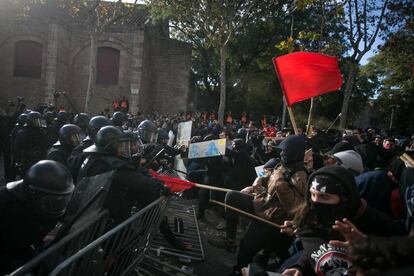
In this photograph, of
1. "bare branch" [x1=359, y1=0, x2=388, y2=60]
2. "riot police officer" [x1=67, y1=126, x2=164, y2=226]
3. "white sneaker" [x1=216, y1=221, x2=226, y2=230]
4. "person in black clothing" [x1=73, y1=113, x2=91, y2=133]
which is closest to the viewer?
"riot police officer" [x1=67, y1=126, x2=164, y2=226]

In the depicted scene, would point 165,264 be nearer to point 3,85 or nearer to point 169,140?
point 169,140

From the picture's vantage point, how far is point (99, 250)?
93.7 inches

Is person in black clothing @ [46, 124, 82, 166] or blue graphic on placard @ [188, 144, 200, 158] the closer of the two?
person in black clothing @ [46, 124, 82, 166]

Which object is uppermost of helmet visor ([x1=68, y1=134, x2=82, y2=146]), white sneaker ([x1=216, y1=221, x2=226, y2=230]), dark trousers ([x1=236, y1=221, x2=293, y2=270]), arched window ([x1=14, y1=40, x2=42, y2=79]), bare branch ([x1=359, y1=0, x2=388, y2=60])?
bare branch ([x1=359, y1=0, x2=388, y2=60])

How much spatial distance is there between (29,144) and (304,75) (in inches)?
195

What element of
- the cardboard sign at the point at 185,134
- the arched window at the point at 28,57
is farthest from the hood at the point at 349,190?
the arched window at the point at 28,57

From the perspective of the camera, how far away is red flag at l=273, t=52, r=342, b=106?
18.7 feet

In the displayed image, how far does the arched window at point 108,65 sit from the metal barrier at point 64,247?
24079mm

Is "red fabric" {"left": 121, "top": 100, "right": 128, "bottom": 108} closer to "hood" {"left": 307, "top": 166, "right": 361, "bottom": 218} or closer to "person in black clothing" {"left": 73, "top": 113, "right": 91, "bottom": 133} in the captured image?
"person in black clothing" {"left": 73, "top": 113, "right": 91, "bottom": 133}

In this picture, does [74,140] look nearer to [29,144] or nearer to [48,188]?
[29,144]

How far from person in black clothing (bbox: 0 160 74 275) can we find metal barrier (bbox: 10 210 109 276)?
228 mm

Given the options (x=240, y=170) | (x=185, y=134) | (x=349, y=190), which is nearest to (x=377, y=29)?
(x=185, y=134)

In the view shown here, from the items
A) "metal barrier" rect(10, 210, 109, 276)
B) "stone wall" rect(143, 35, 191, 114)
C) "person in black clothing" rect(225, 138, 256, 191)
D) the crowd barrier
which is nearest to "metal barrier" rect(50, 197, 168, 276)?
the crowd barrier

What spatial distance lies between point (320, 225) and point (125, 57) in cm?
2438
